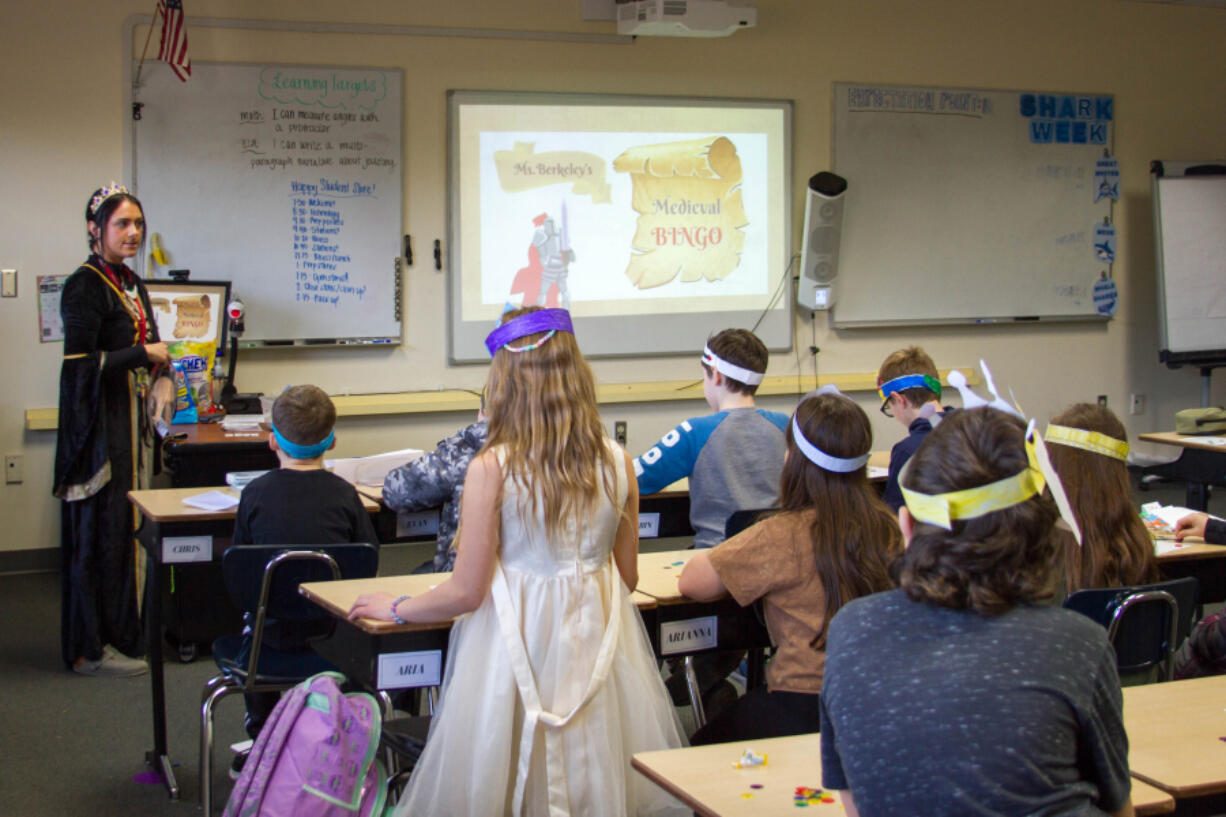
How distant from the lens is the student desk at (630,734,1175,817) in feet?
4.92

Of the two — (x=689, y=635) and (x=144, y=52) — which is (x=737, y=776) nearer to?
(x=689, y=635)

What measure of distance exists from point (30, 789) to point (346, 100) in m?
3.47

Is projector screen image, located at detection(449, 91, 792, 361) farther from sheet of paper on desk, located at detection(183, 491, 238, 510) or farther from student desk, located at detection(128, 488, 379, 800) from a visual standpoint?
student desk, located at detection(128, 488, 379, 800)

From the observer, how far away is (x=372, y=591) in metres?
2.38

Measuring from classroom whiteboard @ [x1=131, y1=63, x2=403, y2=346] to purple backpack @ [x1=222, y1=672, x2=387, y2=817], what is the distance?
138 inches

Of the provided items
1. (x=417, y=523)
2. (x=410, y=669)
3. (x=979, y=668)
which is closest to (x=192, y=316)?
(x=417, y=523)

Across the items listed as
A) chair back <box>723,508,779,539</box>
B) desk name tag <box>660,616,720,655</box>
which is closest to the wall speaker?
chair back <box>723,508,779,539</box>

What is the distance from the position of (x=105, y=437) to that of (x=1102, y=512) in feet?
9.99

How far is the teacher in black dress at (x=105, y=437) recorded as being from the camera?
12.3 ft

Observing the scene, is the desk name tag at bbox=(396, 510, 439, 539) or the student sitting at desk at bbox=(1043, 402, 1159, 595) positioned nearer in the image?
Result: the student sitting at desk at bbox=(1043, 402, 1159, 595)

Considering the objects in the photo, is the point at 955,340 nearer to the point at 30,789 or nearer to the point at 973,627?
the point at 30,789

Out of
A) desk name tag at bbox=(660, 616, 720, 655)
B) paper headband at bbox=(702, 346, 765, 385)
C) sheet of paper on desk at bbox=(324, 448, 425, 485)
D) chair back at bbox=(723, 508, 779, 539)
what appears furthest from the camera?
sheet of paper on desk at bbox=(324, 448, 425, 485)

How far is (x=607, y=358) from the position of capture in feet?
20.0

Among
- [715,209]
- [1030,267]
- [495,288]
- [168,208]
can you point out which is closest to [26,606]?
[168,208]
